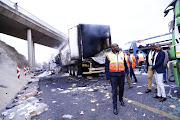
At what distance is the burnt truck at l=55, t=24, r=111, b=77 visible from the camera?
7.75m

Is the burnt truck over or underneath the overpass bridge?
underneath

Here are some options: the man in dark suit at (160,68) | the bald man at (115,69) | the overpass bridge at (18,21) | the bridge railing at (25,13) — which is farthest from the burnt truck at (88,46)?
the bridge railing at (25,13)

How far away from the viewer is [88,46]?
9062 millimetres

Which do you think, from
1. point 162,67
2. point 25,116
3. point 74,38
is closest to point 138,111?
point 162,67

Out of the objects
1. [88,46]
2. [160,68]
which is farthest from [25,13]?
[160,68]

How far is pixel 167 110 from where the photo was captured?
8.67 feet

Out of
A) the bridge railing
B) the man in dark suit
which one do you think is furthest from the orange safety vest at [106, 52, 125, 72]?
the bridge railing

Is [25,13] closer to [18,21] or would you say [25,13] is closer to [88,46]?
[18,21]

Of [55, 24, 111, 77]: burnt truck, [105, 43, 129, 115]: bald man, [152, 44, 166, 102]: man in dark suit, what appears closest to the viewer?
[105, 43, 129, 115]: bald man

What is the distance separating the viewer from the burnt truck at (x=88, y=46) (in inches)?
305

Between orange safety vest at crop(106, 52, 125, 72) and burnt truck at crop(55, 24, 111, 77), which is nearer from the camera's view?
orange safety vest at crop(106, 52, 125, 72)

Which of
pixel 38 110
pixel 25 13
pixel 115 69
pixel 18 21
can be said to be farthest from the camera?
pixel 25 13

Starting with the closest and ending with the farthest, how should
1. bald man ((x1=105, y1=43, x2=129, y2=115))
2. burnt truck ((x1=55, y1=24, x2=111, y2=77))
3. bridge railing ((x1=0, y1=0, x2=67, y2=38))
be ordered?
bald man ((x1=105, y1=43, x2=129, y2=115)) → burnt truck ((x1=55, y1=24, x2=111, y2=77)) → bridge railing ((x1=0, y1=0, x2=67, y2=38))

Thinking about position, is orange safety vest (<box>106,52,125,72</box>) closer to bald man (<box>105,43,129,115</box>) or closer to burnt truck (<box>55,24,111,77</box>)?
bald man (<box>105,43,129,115</box>)
